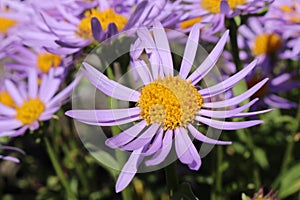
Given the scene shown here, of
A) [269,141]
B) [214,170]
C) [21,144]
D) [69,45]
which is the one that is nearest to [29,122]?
[69,45]

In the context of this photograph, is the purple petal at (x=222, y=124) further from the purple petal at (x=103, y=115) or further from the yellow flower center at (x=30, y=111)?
the yellow flower center at (x=30, y=111)

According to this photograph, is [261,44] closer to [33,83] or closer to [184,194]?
[33,83]

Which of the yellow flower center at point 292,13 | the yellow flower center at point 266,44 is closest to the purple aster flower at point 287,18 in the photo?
the yellow flower center at point 292,13

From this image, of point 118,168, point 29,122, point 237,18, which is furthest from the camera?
point 29,122

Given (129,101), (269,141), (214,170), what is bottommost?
(269,141)

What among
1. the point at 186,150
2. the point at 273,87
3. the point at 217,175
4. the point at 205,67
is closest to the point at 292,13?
the point at 273,87

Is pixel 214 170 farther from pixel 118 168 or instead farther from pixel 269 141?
pixel 269 141
